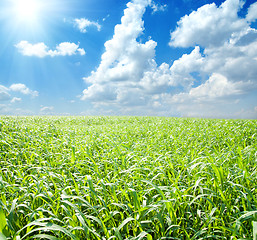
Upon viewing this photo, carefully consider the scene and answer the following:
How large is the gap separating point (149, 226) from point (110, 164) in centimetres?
232

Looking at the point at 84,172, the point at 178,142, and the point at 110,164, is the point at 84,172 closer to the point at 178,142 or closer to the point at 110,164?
the point at 110,164

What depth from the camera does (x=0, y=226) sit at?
1.74 m

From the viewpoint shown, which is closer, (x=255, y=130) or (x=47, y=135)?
(x=47, y=135)

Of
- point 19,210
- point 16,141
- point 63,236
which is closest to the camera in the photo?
point 63,236

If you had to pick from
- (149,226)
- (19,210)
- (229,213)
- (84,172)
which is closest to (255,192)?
(229,213)

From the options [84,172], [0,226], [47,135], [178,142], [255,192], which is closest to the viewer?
[0,226]

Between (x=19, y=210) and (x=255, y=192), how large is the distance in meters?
3.67

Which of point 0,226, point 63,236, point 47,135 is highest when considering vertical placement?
point 47,135

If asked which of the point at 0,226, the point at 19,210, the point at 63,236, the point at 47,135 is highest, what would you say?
the point at 47,135

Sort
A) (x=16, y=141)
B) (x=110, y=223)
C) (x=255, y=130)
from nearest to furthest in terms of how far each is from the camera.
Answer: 1. (x=110, y=223)
2. (x=16, y=141)
3. (x=255, y=130)

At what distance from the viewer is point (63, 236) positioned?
207cm

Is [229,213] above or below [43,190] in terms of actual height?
below

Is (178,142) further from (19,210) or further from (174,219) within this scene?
(19,210)

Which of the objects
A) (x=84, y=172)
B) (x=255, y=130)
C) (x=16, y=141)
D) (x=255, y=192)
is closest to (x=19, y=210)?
(x=84, y=172)
